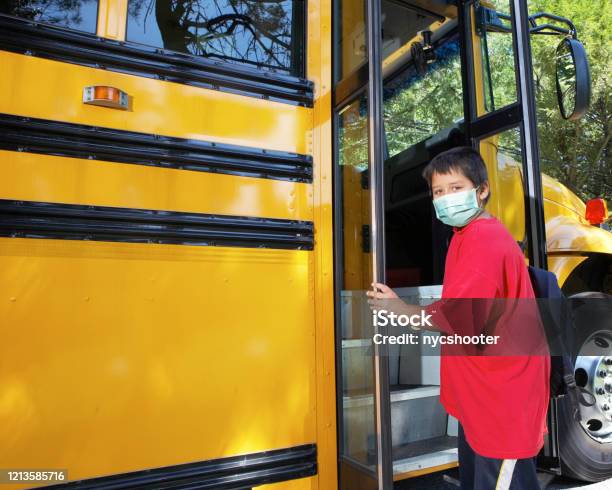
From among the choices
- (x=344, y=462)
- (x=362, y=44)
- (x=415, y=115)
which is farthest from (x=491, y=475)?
(x=415, y=115)

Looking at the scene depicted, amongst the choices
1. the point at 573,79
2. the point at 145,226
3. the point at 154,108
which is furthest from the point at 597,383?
the point at 154,108

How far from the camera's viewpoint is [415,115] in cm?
275

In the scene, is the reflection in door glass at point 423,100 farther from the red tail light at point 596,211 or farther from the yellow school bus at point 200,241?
the red tail light at point 596,211

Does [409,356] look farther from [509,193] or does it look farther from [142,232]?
[142,232]

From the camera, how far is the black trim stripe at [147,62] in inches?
48.5

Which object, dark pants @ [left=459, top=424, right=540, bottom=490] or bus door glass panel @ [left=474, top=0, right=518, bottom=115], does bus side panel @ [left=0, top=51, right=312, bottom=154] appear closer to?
bus door glass panel @ [left=474, top=0, right=518, bottom=115]

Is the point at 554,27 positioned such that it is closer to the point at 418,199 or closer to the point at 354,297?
the point at 418,199

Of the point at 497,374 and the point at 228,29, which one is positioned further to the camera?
the point at 228,29

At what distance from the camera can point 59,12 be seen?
129 cm

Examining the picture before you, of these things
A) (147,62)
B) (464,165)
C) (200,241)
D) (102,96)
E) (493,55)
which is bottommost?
(200,241)

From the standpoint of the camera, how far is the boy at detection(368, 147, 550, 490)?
1035 millimetres

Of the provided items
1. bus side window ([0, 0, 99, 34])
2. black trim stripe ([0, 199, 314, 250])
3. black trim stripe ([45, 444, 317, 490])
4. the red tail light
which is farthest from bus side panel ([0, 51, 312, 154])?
the red tail light

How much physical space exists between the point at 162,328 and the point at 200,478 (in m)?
0.46

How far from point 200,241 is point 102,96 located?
48 cm
